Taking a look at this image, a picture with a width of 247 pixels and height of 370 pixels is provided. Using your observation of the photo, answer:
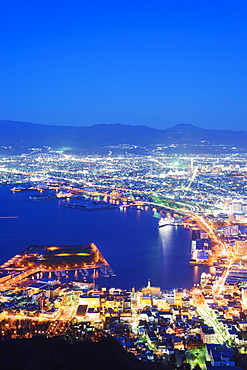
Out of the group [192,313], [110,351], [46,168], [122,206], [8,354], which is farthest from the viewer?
[46,168]

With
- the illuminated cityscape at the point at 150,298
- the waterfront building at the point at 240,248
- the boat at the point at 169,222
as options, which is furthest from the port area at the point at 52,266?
the boat at the point at 169,222

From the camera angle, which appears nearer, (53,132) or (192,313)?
(192,313)

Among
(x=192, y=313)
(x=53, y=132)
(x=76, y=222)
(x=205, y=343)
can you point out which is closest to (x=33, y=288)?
(x=192, y=313)

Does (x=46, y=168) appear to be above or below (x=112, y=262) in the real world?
above

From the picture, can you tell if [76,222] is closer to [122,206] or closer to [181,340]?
[122,206]

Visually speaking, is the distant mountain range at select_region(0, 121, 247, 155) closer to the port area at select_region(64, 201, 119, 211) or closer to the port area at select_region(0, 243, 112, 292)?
the port area at select_region(64, 201, 119, 211)

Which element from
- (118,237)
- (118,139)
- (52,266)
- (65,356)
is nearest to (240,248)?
(118,237)

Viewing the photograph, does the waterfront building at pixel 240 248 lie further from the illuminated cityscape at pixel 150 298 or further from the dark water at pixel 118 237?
the dark water at pixel 118 237
